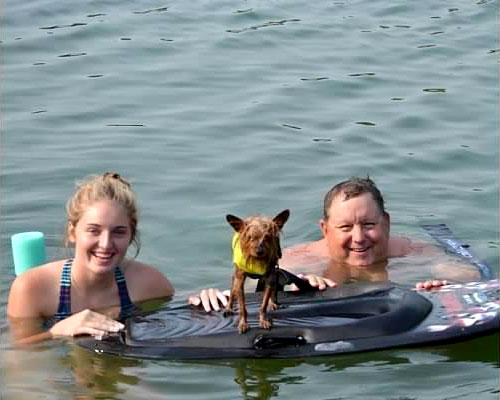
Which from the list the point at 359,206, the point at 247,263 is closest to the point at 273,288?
the point at 247,263

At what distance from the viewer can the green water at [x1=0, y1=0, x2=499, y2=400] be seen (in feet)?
21.7

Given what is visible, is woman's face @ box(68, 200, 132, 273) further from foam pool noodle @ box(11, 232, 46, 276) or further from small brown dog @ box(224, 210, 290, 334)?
small brown dog @ box(224, 210, 290, 334)

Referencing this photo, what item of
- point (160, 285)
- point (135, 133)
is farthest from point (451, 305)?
point (135, 133)

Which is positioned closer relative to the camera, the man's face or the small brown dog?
the small brown dog

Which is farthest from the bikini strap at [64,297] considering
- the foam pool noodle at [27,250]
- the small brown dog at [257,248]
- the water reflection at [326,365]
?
the small brown dog at [257,248]

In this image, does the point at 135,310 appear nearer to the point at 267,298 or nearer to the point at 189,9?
the point at 267,298

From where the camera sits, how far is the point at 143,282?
23.9 feet

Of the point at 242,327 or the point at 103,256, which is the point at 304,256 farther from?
the point at 242,327

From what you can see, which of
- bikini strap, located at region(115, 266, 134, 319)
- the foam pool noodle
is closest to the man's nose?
bikini strap, located at region(115, 266, 134, 319)

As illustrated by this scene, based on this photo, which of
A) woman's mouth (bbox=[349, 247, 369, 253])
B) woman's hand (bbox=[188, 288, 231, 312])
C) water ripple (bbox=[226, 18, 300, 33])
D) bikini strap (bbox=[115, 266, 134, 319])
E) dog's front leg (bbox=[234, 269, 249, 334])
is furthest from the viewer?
water ripple (bbox=[226, 18, 300, 33])

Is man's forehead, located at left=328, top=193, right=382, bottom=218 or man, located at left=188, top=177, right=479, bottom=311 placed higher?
man's forehead, located at left=328, top=193, right=382, bottom=218

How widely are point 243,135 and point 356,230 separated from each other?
291 cm

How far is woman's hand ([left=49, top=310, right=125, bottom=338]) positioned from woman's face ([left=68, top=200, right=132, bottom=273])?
27 cm

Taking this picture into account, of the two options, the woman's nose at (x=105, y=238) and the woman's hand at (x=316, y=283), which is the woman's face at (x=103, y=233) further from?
the woman's hand at (x=316, y=283)
